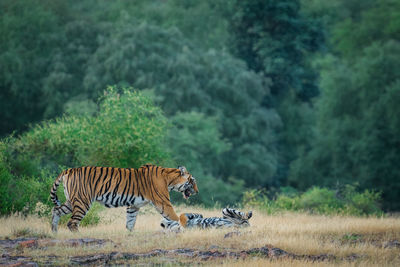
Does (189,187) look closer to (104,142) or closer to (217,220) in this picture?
(217,220)

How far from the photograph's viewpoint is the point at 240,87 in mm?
43250

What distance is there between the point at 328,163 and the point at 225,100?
7471mm

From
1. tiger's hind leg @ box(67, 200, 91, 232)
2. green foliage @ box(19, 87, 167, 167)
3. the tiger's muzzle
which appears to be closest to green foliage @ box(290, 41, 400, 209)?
green foliage @ box(19, 87, 167, 167)

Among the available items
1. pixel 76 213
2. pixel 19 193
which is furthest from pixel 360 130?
pixel 76 213

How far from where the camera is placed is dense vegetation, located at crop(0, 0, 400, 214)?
40031 mm

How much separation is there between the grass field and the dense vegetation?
1913 cm

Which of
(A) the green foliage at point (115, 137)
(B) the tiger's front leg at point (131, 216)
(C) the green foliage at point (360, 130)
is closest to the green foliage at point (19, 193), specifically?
(B) the tiger's front leg at point (131, 216)

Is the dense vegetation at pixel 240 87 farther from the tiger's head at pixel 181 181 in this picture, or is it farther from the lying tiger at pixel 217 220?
the tiger's head at pixel 181 181

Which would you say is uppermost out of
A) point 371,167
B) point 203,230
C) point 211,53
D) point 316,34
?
point 316,34

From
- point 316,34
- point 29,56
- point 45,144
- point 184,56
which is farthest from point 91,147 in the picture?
point 316,34

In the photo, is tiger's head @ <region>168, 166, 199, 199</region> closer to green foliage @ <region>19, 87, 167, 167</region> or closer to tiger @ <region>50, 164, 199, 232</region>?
tiger @ <region>50, 164, 199, 232</region>

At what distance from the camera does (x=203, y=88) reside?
43.6m

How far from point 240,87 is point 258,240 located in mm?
31061

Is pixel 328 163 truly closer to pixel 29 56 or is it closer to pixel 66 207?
pixel 29 56
